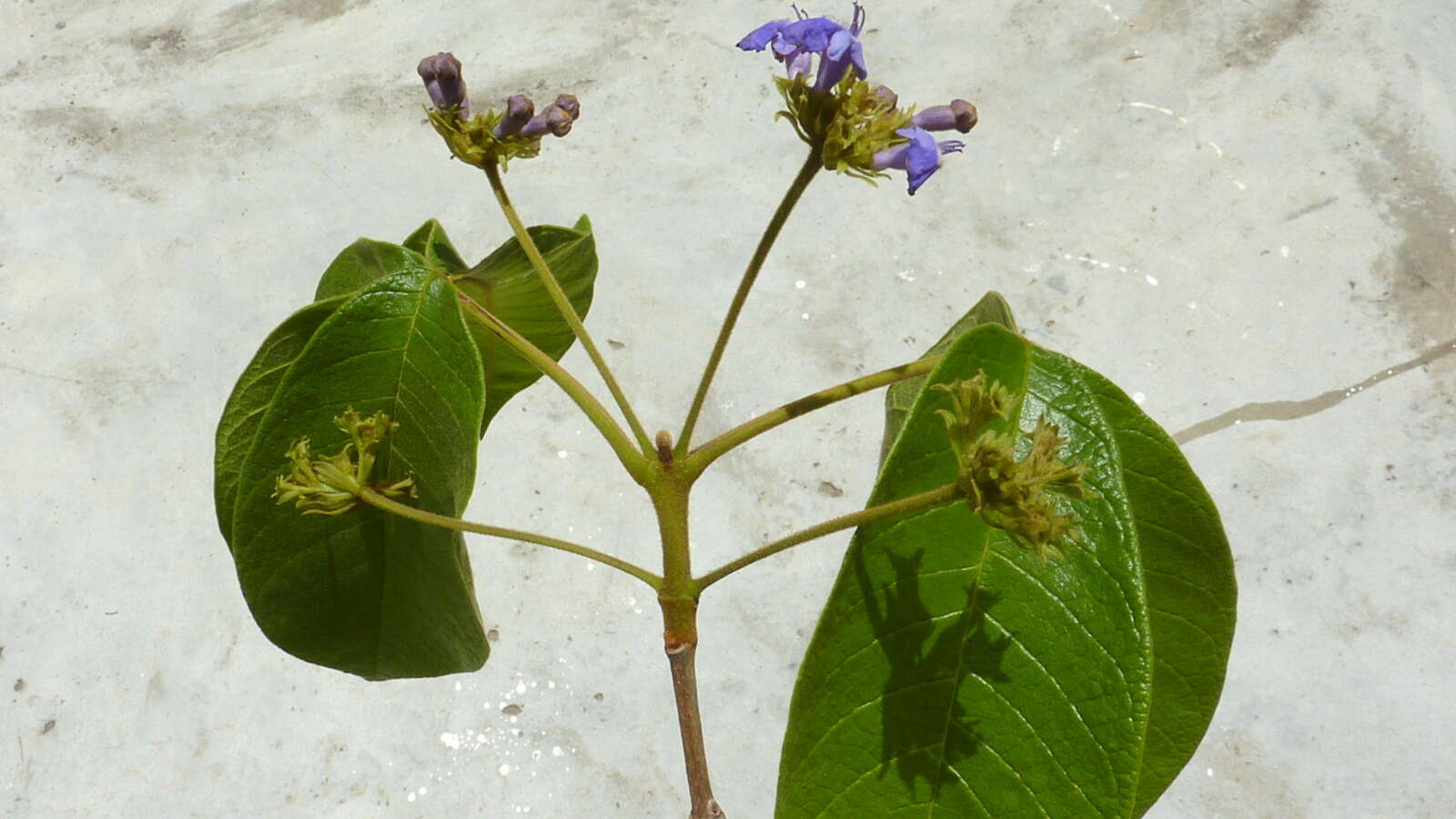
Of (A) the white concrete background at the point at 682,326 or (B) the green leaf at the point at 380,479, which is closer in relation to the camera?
(B) the green leaf at the point at 380,479

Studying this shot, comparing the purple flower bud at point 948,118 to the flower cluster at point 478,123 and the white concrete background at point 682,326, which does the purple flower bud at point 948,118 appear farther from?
the white concrete background at point 682,326

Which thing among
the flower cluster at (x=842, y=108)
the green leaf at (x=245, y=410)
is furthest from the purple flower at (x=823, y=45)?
the green leaf at (x=245, y=410)

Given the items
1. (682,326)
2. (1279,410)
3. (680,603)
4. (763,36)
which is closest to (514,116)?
(763,36)

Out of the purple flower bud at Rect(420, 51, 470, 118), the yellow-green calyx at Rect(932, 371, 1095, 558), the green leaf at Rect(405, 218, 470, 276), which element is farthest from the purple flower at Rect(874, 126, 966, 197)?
the green leaf at Rect(405, 218, 470, 276)

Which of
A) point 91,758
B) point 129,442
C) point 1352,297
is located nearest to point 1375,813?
point 1352,297

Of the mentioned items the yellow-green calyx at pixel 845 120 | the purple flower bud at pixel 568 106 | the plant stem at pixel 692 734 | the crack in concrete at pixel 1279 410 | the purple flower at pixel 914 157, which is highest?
the yellow-green calyx at pixel 845 120

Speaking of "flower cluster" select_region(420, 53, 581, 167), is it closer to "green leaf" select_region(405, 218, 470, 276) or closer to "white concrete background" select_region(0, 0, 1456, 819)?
"green leaf" select_region(405, 218, 470, 276)
